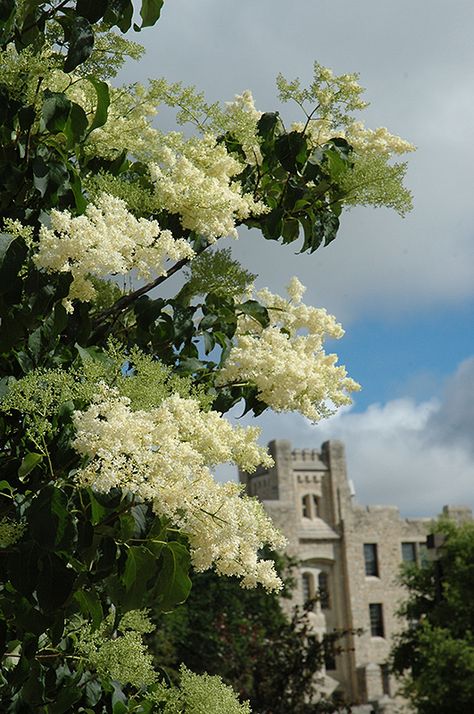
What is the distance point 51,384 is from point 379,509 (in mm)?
40820

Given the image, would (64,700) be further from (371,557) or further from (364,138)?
(371,557)

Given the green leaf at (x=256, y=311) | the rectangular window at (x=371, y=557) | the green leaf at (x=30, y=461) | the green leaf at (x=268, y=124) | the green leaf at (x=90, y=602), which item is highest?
the rectangular window at (x=371, y=557)

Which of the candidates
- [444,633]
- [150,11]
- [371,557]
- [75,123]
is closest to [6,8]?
[75,123]

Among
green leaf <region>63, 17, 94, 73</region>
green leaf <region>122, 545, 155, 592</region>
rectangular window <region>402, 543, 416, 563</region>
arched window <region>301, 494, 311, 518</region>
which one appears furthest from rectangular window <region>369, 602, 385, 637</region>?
green leaf <region>63, 17, 94, 73</region>

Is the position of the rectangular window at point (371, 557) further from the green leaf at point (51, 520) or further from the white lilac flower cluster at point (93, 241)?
the green leaf at point (51, 520)

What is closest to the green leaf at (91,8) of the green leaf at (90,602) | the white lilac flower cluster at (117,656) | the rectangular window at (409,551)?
the green leaf at (90,602)

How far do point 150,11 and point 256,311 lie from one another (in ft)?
4.61

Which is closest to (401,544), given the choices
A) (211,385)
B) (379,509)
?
(379,509)

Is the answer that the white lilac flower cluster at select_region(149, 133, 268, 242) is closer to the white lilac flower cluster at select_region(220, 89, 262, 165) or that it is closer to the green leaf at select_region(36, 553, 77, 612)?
the white lilac flower cluster at select_region(220, 89, 262, 165)

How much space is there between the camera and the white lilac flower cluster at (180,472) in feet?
8.18

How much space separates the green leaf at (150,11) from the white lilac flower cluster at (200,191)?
473 millimetres

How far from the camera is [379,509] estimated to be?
42.5m

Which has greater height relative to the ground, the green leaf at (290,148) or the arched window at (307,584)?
the arched window at (307,584)

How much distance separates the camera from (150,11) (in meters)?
3.60
